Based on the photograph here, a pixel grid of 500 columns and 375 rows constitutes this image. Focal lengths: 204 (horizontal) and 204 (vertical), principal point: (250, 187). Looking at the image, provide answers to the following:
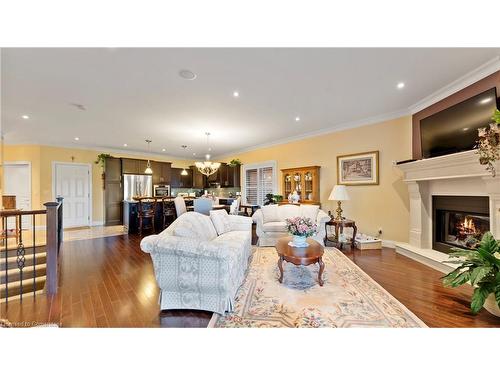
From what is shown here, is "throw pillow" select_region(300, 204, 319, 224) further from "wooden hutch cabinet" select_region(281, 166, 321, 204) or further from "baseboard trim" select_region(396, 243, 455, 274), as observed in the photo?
"baseboard trim" select_region(396, 243, 455, 274)

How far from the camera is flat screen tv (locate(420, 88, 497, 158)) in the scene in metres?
2.67

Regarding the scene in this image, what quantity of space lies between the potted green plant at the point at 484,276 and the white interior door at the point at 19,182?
9.92 meters

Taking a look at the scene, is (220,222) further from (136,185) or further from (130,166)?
(130,166)

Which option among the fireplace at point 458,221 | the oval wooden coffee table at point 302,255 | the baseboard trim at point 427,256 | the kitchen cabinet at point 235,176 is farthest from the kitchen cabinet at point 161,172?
the fireplace at point 458,221

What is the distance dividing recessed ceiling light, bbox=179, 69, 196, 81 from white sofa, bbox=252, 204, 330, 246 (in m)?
2.84

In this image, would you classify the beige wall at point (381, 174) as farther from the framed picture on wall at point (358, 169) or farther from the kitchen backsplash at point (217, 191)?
the kitchen backsplash at point (217, 191)

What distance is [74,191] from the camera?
683cm

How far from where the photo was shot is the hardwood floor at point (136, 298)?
192cm

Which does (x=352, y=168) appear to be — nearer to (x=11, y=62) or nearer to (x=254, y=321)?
(x=254, y=321)

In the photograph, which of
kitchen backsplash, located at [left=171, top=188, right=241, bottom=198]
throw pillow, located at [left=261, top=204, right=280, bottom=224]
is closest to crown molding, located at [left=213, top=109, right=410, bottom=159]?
kitchen backsplash, located at [left=171, top=188, right=241, bottom=198]

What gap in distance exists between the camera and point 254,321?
1.91m
